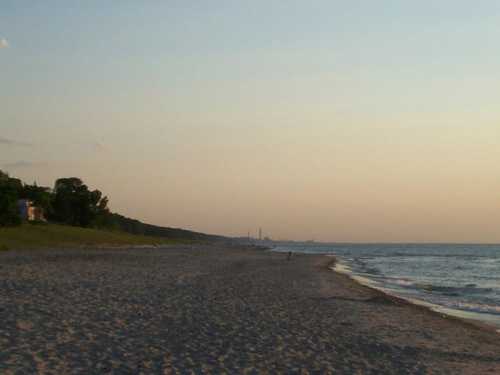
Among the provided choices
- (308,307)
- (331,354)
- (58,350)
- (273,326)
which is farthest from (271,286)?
(58,350)

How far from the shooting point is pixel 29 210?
345ft

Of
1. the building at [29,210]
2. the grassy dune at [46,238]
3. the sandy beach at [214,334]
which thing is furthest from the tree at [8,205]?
the sandy beach at [214,334]

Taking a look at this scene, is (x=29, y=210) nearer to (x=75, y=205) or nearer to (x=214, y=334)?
(x=75, y=205)

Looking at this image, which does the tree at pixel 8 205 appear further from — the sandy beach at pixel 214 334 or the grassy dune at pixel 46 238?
the sandy beach at pixel 214 334

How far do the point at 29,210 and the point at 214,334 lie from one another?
327 feet

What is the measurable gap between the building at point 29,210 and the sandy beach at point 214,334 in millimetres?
83770

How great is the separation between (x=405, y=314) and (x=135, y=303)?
10.9 metres

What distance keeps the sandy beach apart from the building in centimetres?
8377

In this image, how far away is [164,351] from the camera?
1226 centimetres

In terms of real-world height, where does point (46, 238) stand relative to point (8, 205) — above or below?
below

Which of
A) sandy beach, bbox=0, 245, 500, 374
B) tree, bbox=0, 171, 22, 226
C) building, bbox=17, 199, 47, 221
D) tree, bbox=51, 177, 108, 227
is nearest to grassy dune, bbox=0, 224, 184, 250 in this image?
tree, bbox=0, 171, 22, 226

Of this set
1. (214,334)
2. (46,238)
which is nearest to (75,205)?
(46,238)

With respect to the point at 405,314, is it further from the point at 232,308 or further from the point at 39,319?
the point at 39,319

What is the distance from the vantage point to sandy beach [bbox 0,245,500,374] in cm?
1138
